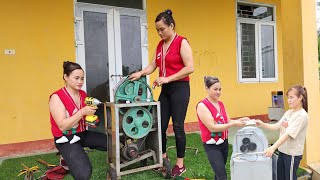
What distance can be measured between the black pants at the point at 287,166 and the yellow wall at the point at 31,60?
3462 millimetres

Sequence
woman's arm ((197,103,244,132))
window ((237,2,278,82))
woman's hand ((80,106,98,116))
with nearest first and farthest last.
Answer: woman's arm ((197,103,244,132))
woman's hand ((80,106,98,116))
window ((237,2,278,82))

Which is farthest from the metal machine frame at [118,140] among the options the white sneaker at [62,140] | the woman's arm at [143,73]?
the white sneaker at [62,140]

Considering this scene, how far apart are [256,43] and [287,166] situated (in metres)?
4.57

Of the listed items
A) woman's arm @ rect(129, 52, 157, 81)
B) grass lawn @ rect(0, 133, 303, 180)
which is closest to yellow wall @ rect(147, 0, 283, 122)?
grass lawn @ rect(0, 133, 303, 180)

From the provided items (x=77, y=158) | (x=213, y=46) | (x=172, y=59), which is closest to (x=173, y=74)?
(x=172, y=59)

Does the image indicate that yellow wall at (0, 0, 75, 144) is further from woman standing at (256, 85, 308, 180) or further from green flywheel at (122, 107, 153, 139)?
woman standing at (256, 85, 308, 180)

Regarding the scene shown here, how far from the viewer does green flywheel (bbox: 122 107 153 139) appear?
2.95m

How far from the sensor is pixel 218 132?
2.56m

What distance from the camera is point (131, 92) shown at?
9.84ft

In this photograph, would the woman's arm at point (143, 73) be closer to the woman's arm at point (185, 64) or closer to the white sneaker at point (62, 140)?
the woman's arm at point (185, 64)

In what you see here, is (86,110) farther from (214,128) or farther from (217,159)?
(217,159)

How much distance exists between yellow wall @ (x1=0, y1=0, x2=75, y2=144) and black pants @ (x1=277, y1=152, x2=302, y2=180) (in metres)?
3.46

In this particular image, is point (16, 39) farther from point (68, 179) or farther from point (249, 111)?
point (249, 111)

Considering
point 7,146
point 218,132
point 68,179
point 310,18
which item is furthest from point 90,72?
point 310,18
